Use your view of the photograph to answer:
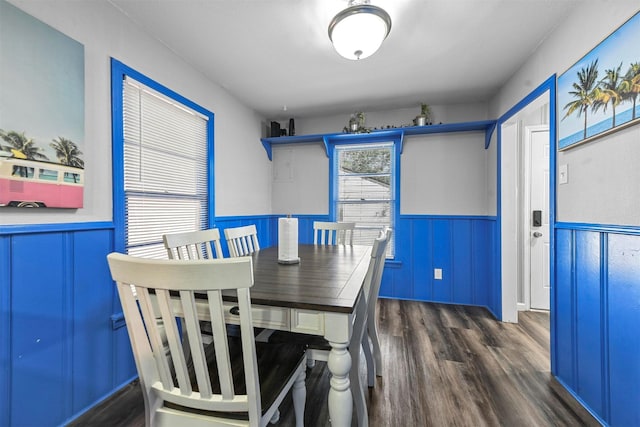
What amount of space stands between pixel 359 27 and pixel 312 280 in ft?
4.69

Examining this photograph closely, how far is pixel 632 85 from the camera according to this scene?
1226 millimetres

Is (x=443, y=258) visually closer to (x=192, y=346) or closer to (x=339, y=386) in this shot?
(x=339, y=386)

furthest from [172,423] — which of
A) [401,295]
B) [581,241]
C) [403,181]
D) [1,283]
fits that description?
[403,181]

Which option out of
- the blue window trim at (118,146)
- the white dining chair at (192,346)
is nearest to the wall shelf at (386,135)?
the blue window trim at (118,146)

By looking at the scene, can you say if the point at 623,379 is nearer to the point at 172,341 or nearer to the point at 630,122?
the point at 630,122

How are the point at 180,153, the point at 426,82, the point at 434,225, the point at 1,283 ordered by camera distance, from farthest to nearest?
the point at 434,225 → the point at 426,82 → the point at 180,153 → the point at 1,283

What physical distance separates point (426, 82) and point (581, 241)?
1.88 metres

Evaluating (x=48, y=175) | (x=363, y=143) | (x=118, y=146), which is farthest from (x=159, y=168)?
(x=363, y=143)

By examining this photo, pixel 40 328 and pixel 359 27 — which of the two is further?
pixel 359 27

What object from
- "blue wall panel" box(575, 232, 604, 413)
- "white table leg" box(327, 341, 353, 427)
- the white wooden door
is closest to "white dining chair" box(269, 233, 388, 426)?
"white table leg" box(327, 341, 353, 427)

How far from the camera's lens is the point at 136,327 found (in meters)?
0.84

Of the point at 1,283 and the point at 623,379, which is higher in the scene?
the point at 1,283

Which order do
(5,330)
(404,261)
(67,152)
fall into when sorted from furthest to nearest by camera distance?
(404,261)
(67,152)
(5,330)

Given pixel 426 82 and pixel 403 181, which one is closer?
pixel 426 82
